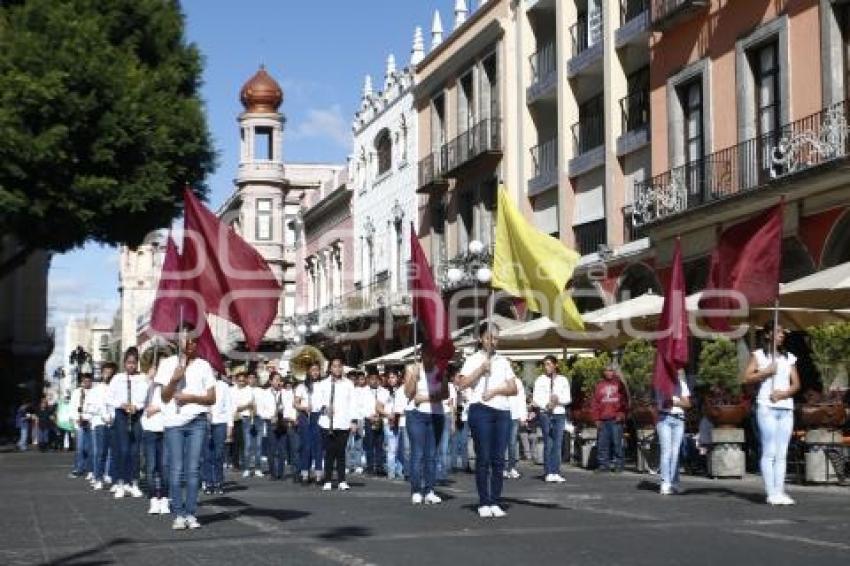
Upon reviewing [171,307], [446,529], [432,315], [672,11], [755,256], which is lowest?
[446,529]

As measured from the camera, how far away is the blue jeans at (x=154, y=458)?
14.3m

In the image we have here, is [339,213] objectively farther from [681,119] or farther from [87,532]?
[87,532]

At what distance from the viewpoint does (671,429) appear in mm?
15992

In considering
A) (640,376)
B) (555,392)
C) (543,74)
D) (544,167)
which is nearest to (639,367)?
(640,376)

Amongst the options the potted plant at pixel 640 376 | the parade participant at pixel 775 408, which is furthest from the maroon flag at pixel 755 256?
the potted plant at pixel 640 376

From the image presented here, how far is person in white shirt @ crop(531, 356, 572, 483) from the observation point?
19688 mm

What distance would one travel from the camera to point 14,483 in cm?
2047

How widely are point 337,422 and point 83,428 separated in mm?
5834

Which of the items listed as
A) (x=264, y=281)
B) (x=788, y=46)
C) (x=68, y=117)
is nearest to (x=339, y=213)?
(x=68, y=117)

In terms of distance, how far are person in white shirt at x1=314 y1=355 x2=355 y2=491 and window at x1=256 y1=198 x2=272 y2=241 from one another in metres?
55.4

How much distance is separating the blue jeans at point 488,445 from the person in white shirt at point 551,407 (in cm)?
673

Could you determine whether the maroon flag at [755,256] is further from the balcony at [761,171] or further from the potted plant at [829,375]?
the balcony at [761,171]

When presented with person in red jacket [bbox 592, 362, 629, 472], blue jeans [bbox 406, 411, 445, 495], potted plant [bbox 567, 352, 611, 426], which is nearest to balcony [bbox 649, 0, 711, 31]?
potted plant [bbox 567, 352, 611, 426]

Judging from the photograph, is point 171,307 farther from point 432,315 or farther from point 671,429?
point 671,429
